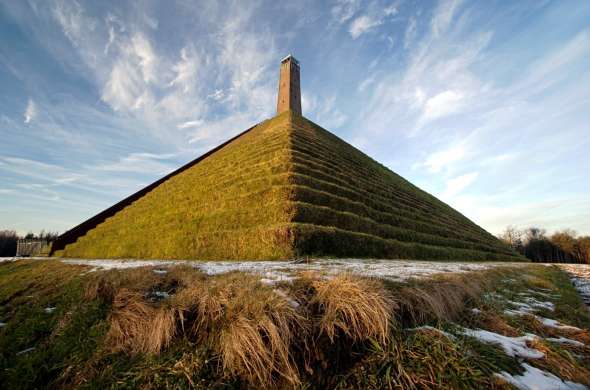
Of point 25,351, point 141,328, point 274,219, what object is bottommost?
point 25,351

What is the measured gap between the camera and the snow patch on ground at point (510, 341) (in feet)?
6.93

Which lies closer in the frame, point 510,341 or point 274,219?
point 510,341

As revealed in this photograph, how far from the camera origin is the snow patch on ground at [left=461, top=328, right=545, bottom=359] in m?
2.11

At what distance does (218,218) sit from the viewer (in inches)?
396

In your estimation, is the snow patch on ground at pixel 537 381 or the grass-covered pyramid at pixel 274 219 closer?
the snow patch on ground at pixel 537 381

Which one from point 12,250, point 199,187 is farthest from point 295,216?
point 12,250

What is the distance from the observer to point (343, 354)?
2.10 meters

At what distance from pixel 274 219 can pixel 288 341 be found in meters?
6.74

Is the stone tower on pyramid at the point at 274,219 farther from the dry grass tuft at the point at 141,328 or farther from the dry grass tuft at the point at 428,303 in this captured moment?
the dry grass tuft at the point at 141,328

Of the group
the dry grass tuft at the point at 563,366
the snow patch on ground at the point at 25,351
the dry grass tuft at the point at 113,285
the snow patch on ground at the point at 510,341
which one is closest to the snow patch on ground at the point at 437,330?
the snow patch on ground at the point at 510,341

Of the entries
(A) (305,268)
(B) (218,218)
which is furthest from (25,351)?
(B) (218,218)

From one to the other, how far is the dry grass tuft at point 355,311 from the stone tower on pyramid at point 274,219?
4.80 meters

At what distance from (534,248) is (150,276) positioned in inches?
3001

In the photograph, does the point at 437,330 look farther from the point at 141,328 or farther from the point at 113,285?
the point at 113,285
